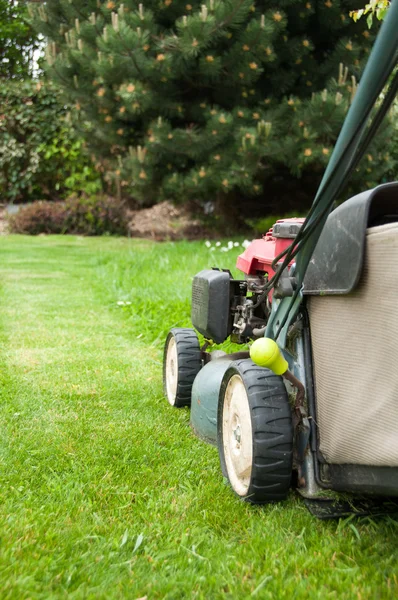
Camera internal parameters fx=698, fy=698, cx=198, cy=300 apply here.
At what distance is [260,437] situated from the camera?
1761mm

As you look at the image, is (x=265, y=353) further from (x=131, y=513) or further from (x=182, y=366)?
(x=182, y=366)

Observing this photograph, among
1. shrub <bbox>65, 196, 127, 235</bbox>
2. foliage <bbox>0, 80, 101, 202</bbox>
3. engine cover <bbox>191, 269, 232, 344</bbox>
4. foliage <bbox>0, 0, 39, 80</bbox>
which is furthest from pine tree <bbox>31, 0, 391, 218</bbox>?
foliage <bbox>0, 0, 39, 80</bbox>

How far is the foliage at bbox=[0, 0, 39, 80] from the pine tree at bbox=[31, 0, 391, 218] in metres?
7.24

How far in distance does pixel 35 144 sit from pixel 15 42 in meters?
4.67

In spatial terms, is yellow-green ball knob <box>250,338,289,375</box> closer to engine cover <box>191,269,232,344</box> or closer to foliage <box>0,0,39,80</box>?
engine cover <box>191,269,232,344</box>

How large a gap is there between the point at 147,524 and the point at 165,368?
1333mm

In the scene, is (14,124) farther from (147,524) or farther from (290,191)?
(147,524)

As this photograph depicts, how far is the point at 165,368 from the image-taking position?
3.05 metres

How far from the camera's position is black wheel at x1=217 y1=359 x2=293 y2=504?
5.77ft

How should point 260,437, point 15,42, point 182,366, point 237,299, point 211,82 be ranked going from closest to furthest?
point 260,437 < point 237,299 < point 182,366 < point 211,82 < point 15,42

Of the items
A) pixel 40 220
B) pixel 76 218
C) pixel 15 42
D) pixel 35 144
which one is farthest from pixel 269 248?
pixel 15 42

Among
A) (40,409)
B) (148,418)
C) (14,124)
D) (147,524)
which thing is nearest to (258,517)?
(147,524)

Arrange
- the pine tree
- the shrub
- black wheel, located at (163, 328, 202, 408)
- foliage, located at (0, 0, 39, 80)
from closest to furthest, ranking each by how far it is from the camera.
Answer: black wheel, located at (163, 328, 202, 408) < the pine tree < the shrub < foliage, located at (0, 0, 39, 80)

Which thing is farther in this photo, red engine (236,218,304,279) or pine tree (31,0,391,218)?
pine tree (31,0,391,218)
